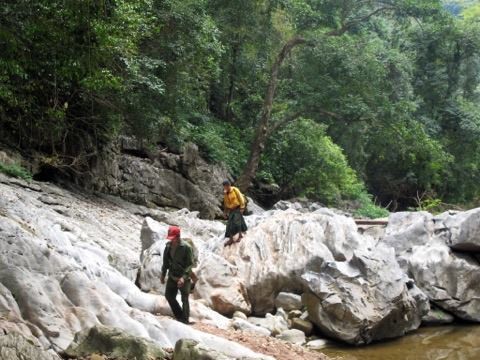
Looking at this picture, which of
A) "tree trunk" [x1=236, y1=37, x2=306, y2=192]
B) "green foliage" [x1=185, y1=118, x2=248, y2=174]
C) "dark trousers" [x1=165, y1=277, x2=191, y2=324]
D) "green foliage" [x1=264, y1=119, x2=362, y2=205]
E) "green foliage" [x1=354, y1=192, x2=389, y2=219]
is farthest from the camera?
"green foliage" [x1=354, y1=192, x2=389, y2=219]

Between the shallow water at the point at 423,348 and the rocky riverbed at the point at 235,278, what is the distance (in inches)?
9.5

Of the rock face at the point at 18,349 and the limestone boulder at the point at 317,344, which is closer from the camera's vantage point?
the rock face at the point at 18,349

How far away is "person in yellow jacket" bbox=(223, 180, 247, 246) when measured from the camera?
1195 centimetres

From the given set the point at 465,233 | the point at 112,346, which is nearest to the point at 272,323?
the point at 112,346

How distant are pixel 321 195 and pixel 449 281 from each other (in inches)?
605

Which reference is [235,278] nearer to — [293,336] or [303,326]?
[303,326]

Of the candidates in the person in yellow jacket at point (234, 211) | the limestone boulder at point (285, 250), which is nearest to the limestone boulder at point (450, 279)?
the limestone boulder at point (285, 250)

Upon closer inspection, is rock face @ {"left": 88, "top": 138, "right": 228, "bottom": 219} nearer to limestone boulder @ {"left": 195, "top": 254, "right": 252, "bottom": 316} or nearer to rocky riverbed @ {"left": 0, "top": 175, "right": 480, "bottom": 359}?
rocky riverbed @ {"left": 0, "top": 175, "right": 480, "bottom": 359}

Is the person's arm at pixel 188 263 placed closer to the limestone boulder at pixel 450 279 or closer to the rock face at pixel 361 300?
the rock face at pixel 361 300

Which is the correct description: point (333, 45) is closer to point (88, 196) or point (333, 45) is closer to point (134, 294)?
point (88, 196)

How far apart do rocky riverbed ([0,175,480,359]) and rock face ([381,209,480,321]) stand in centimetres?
3

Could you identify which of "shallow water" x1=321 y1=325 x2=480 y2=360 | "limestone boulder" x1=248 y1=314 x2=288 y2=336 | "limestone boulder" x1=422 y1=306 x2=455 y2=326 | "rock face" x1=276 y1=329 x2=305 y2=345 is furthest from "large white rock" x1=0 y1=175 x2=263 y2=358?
"limestone boulder" x1=422 y1=306 x2=455 y2=326

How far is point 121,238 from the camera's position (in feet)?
44.1

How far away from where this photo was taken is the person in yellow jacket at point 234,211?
39.2ft
